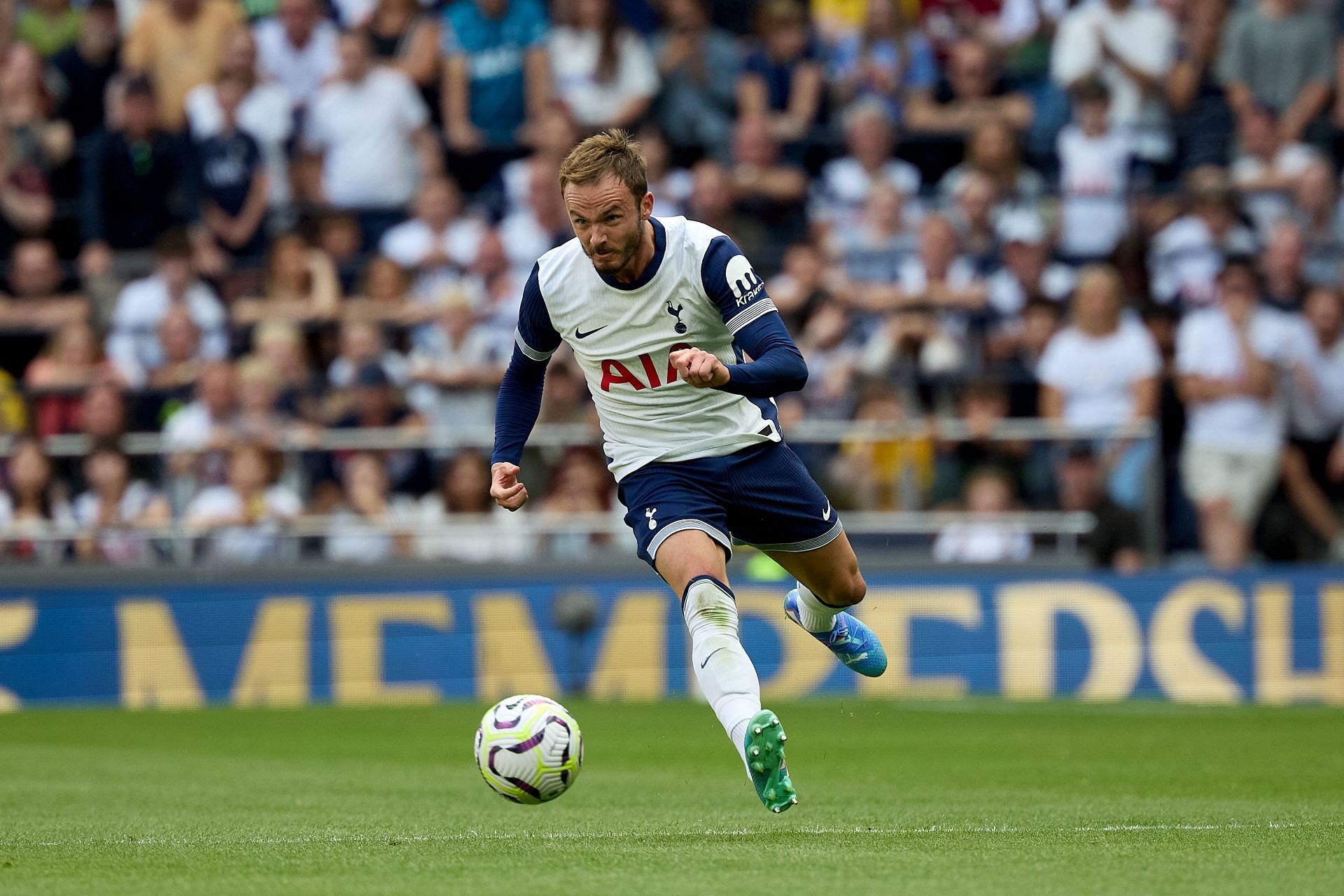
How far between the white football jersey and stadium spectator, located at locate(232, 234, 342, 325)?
8.84 meters

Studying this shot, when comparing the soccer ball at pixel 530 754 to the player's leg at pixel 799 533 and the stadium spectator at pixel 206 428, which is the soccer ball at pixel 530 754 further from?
the stadium spectator at pixel 206 428

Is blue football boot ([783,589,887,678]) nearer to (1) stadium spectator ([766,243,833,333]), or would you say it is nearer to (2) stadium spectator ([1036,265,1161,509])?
(2) stadium spectator ([1036,265,1161,509])

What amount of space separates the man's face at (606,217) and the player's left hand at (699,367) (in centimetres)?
71

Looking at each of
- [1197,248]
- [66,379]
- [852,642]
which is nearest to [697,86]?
[1197,248]

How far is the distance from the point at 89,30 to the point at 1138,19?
949cm

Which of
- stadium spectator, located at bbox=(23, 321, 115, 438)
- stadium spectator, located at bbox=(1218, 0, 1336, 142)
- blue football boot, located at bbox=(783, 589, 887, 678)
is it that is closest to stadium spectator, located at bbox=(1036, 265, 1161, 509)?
stadium spectator, located at bbox=(1218, 0, 1336, 142)

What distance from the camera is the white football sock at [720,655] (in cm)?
654

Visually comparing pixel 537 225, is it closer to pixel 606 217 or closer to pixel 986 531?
pixel 986 531

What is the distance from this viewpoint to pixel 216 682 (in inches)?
581

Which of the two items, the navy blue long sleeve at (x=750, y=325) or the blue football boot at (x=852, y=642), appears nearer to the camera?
the navy blue long sleeve at (x=750, y=325)

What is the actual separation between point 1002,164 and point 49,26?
9.18 metres

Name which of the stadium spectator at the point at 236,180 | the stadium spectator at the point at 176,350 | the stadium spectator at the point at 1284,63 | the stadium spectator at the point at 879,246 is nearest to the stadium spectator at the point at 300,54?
the stadium spectator at the point at 236,180

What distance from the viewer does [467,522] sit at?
1455cm

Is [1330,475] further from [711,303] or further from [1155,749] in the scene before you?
[711,303]
